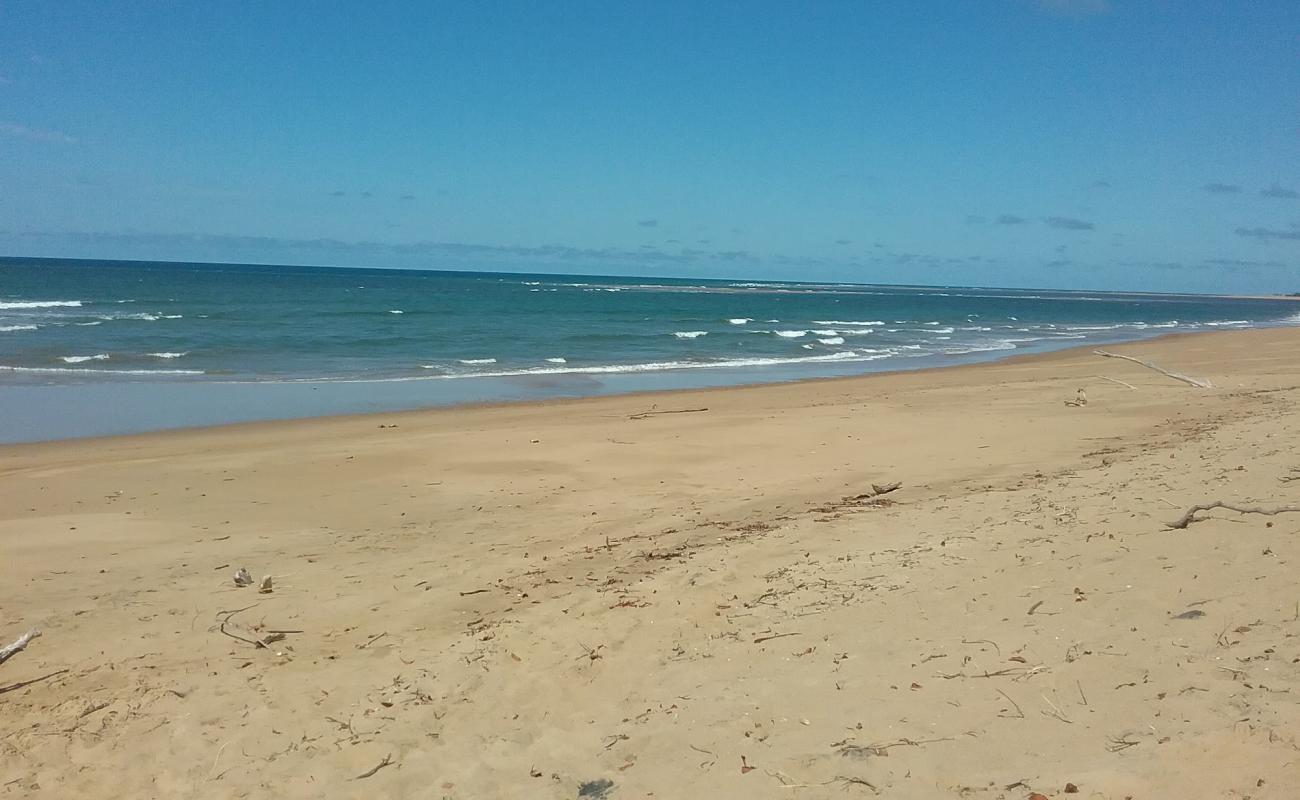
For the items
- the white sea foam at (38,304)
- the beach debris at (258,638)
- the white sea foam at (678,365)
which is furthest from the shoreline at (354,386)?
the white sea foam at (38,304)

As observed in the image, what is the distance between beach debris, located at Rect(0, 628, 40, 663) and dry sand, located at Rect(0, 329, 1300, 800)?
0.08 m

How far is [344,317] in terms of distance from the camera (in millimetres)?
42156

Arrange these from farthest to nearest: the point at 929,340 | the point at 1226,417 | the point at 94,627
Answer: the point at 929,340, the point at 1226,417, the point at 94,627

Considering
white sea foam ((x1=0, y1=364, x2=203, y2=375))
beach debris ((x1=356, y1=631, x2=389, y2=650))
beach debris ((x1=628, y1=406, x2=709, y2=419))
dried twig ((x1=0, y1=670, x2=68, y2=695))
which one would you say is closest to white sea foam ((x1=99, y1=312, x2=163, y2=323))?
white sea foam ((x1=0, y1=364, x2=203, y2=375))

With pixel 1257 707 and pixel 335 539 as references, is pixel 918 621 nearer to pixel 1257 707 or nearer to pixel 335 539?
pixel 1257 707

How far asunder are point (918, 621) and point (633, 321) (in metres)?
42.9

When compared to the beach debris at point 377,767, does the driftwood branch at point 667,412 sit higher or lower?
higher

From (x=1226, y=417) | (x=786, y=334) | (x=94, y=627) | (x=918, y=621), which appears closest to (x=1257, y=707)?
(x=918, y=621)

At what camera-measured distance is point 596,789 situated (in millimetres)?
3652

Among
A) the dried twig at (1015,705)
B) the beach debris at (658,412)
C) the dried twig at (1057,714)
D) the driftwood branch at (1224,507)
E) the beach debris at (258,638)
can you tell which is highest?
the driftwood branch at (1224,507)

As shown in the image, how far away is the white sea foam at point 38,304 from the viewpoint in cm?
4281

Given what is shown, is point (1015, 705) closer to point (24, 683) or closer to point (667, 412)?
point (24, 683)

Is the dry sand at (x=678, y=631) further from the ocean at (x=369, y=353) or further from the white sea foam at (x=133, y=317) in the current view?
the white sea foam at (x=133, y=317)

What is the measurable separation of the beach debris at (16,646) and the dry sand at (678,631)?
8 centimetres
